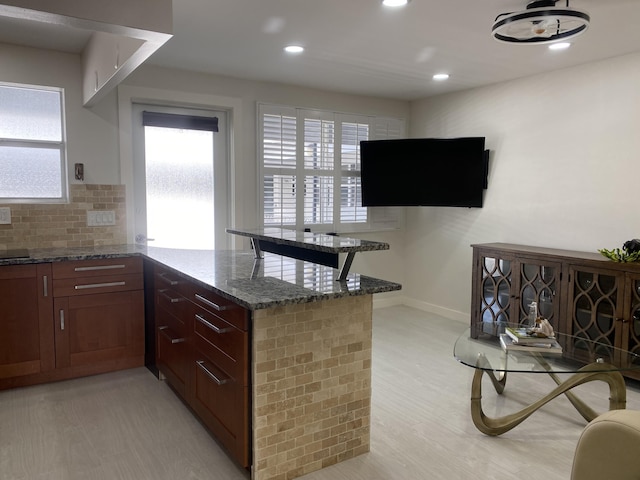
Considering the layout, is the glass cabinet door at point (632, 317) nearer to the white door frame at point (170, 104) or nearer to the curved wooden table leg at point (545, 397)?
the curved wooden table leg at point (545, 397)

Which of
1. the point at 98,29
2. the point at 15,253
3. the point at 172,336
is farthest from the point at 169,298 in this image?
the point at 98,29

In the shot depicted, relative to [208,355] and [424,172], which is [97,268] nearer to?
[208,355]

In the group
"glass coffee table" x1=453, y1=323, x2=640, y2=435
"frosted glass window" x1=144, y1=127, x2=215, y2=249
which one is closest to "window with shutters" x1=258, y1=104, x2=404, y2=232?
"frosted glass window" x1=144, y1=127, x2=215, y2=249

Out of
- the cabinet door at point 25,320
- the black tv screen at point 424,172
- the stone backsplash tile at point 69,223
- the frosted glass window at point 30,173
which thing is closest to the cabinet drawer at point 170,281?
the cabinet door at point 25,320

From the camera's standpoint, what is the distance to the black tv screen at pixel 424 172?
15.6 feet

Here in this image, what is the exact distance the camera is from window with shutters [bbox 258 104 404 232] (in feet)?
15.7

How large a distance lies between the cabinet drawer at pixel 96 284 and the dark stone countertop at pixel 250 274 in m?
0.16

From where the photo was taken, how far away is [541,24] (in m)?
2.62

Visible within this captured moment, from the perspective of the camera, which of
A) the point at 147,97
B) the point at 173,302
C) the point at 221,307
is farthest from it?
the point at 147,97

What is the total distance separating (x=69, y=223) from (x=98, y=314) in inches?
32.6

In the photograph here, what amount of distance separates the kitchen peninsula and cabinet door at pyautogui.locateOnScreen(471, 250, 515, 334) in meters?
2.18

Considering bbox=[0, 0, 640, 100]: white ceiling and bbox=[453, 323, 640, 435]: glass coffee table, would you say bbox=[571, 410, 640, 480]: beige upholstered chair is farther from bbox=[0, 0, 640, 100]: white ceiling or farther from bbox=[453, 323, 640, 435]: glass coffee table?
bbox=[0, 0, 640, 100]: white ceiling

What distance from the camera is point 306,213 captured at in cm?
507

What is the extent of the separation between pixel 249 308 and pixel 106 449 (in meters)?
1.27
